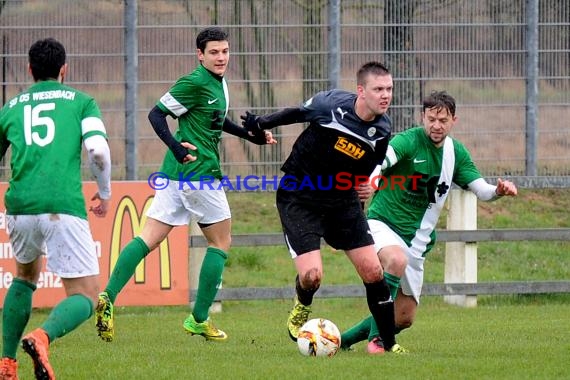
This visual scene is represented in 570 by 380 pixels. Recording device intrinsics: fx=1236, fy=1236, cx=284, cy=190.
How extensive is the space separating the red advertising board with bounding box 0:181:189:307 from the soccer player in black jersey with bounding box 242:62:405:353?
13.4 ft

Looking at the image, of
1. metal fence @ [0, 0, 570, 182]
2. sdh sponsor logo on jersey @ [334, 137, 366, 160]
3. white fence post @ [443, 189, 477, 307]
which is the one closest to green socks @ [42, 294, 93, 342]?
sdh sponsor logo on jersey @ [334, 137, 366, 160]

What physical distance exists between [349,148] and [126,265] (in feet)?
7.41

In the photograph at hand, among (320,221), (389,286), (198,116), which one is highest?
(198,116)

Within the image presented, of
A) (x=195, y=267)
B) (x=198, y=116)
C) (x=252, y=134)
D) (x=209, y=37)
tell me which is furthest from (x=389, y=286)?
(x=195, y=267)

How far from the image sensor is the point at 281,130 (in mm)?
14586

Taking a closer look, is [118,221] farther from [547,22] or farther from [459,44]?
[547,22]

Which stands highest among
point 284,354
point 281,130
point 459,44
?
point 459,44

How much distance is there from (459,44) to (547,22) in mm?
1107

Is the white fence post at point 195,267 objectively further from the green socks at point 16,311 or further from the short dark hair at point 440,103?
the green socks at point 16,311

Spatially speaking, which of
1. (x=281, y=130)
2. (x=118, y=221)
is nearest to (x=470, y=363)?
(x=118, y=221)

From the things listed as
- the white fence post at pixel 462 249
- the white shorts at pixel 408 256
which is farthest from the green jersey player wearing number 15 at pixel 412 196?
the white fence post at pixel 462 249

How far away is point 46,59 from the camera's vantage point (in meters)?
7.31

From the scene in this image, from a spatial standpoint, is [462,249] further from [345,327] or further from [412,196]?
[412,196]

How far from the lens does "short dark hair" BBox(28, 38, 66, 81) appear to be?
7316mm
